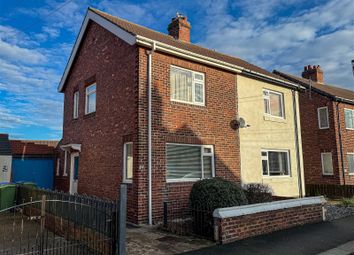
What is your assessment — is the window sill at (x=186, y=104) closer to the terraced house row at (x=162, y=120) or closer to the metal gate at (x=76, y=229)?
the terraced house row at (x=162, y=120)

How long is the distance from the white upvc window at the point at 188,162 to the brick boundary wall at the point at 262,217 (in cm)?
331

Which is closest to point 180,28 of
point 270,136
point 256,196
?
point 270,136

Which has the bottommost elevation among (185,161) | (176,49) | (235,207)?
(235,207)

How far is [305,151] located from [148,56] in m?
15.9

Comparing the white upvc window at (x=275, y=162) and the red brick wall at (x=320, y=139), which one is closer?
the white upvc window at (x=275, y=162)

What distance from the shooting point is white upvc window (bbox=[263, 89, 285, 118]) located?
49.0 feet

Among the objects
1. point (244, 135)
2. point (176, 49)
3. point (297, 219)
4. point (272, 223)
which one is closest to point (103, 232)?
point (272, 223)

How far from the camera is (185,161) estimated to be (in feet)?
36.4

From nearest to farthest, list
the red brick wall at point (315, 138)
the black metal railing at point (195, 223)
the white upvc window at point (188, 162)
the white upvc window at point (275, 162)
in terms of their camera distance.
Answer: the black metal railing at point (195, 223) < the white upvc window at point (188, 162) < the white upvc window at point (275, 162) < the red brick wall at point (315, 138)

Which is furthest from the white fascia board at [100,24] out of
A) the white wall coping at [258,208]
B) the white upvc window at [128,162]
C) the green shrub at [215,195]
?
the white wall coping at [258,208]

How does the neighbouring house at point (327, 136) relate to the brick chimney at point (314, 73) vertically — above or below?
below

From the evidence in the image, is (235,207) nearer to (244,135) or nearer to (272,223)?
(272,223)

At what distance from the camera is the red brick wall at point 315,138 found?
2033 centimetres

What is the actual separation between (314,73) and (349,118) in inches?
247
